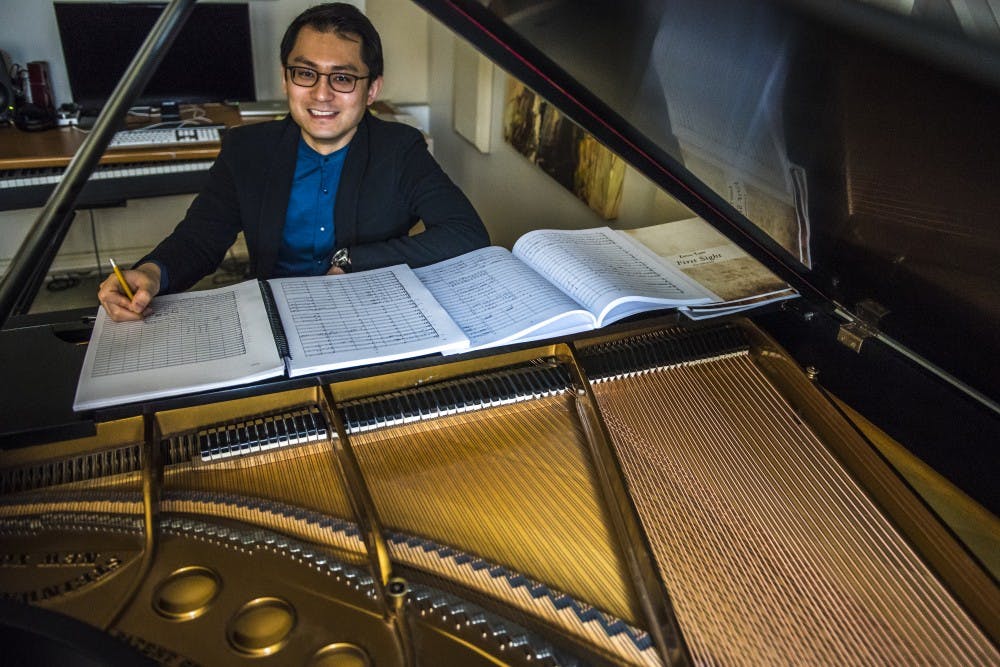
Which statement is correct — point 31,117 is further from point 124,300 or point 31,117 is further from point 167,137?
point 124,300

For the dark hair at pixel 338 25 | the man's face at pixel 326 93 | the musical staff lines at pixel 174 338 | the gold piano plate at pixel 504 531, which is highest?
the dark hair at pixel 338 25

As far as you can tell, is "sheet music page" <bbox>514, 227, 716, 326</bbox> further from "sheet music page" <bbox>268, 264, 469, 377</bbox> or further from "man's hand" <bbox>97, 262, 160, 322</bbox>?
"man's hand" <bbox>97, 262, 160, 322</bbox>

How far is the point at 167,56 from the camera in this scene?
3713 mm

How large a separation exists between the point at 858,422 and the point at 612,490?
507 millimetres

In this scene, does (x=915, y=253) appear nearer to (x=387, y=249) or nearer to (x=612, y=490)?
(x=612, y=490)

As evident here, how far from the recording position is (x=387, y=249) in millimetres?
1794

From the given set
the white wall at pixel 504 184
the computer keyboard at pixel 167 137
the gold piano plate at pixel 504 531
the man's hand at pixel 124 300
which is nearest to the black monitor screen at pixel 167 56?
the computer keyboard at pixel 167 137

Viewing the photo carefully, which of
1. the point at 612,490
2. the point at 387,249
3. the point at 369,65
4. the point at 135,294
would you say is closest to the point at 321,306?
the point at 135,294

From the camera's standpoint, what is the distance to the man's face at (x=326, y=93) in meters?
1.86

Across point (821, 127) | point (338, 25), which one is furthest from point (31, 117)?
point (821, 127)

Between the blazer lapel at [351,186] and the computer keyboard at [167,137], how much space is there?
1856 millimetres

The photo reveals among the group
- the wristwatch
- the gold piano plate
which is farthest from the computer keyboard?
the gold piano plate

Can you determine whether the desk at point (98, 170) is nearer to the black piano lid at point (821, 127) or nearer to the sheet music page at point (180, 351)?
the sheet music page at point (180, 351)

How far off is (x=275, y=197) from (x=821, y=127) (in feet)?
4.80
